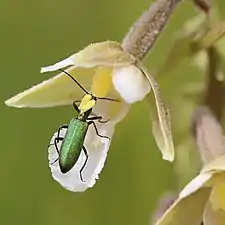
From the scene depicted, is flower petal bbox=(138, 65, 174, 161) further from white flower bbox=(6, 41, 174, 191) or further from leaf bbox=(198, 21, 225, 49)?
leaf bbox=(198, 21, 225, 49)

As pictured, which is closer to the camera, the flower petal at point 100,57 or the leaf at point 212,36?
the flower petal at point 100,57

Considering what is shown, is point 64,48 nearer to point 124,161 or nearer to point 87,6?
Answer: point 87,6

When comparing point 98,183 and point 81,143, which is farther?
point 98,183

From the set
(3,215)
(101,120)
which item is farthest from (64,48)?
(101,120)

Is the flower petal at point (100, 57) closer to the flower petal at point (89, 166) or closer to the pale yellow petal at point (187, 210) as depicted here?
the flower petal at point (89, 166)

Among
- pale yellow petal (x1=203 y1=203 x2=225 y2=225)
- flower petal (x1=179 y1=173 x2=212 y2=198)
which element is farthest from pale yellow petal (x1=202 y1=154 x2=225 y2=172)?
pale yellow petal (x1=203 y1=203 x2=225 y2=225)

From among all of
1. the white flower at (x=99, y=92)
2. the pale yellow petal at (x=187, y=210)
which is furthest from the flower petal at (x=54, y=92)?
the pale yellow petal at (x=187, y=210)

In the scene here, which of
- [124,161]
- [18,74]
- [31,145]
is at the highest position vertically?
[18,74]
